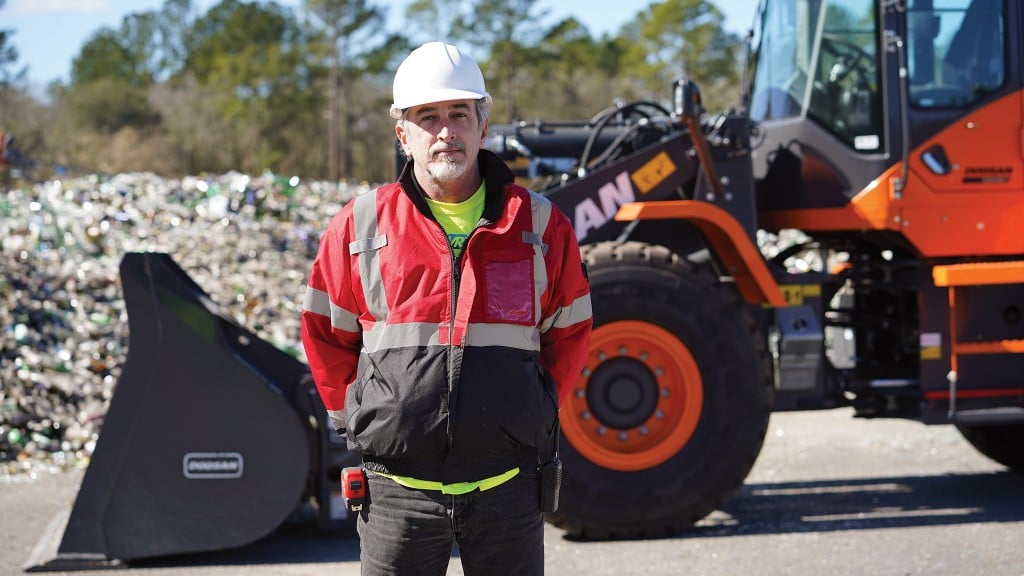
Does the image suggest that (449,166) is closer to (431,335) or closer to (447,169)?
(447,169)

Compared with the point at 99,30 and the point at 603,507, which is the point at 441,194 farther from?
the point at 99,30

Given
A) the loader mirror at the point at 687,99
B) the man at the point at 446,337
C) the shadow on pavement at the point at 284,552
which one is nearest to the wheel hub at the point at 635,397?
the loader mirror at the point at 687,99

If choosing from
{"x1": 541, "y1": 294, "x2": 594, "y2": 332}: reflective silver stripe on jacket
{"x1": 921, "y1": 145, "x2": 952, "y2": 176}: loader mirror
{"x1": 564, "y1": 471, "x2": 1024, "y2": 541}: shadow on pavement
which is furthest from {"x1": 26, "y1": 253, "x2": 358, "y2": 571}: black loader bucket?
{"x1": 921, "y1": 145, "x2": 952, "y2": 176}: loader mirror

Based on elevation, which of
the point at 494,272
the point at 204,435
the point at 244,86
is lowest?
the point at 204,435

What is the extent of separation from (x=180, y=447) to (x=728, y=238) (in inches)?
113

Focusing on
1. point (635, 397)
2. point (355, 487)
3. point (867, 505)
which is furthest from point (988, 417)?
point (355, 487)

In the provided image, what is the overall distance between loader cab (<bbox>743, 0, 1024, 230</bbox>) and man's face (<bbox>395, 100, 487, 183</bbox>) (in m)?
4.07

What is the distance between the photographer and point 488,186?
120 inches

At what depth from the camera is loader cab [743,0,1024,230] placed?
647 centimetres

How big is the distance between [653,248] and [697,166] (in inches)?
20.9

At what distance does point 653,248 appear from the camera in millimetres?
Answer: 6062

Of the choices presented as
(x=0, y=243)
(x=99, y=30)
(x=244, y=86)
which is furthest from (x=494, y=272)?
(x=99, y=30)

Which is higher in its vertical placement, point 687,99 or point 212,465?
point 687,99

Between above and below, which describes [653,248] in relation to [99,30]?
below
